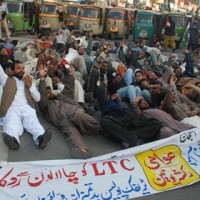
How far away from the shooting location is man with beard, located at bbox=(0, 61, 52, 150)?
5.46 meters

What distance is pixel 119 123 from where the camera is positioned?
231 inches

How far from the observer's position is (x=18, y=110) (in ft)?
19.3

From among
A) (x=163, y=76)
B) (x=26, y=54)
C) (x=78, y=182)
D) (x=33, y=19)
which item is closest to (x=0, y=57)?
(x=26, y=54)

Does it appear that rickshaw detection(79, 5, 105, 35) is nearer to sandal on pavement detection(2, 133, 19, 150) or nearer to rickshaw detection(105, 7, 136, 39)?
rickshaw detection(105, 7, 136, 39)

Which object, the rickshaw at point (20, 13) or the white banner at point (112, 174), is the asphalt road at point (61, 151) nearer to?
the white banner at point (112, 174)

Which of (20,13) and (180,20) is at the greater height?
(180,20)

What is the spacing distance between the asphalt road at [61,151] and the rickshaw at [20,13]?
16466 millimetres

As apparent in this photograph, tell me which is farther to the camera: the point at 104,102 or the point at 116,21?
the point at 116,21

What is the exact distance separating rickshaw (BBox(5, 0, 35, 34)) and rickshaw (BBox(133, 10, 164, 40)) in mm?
6144

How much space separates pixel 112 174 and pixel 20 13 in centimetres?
1868

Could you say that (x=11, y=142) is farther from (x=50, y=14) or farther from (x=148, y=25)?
(x=50, y=14)

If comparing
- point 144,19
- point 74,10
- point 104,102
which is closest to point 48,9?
point 74,10

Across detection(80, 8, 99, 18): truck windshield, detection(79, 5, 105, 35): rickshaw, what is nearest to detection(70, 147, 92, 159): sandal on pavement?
detection(79, 5, 105, 35): rickshaw

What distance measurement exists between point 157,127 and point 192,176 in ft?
3.46
